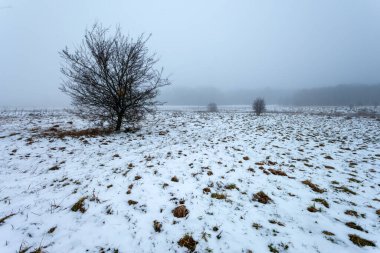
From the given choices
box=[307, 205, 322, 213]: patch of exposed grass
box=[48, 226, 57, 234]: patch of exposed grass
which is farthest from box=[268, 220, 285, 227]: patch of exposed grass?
box=[48, 226, 57, 234]: patch of exposed grass

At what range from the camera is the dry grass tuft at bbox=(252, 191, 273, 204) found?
4598 mm

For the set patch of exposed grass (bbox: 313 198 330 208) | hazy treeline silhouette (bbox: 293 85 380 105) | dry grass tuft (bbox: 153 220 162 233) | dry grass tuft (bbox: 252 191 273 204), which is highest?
hazy treeline silhouette (bbox: 293 85 380 105)

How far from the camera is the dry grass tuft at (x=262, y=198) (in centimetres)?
460

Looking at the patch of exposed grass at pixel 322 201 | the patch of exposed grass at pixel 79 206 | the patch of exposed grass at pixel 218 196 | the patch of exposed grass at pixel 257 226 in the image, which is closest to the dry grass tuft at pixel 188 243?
the patch of exposed grass at pixel 257 226

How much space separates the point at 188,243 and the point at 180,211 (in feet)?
2.88

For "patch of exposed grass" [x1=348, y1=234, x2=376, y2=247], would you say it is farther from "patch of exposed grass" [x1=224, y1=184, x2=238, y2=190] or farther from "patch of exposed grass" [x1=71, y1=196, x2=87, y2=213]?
"patch of exposed grass" [x1=71, y1=196, x2=87, y2=213]

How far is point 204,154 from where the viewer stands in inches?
318

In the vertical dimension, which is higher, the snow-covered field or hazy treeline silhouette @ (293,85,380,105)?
hazy treeline silhouette @ (293,85,380,105)

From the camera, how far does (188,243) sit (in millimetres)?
3188

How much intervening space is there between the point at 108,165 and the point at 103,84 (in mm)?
7054

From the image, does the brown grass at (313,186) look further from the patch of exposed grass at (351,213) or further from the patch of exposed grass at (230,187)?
the patch of exposed grass at (230,187)

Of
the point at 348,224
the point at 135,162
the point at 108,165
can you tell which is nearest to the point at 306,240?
the point at 348,224

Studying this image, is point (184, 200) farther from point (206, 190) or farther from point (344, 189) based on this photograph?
point (344, 189)

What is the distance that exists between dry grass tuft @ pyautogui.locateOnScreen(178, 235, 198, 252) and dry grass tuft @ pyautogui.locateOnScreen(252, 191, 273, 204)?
2.22m
